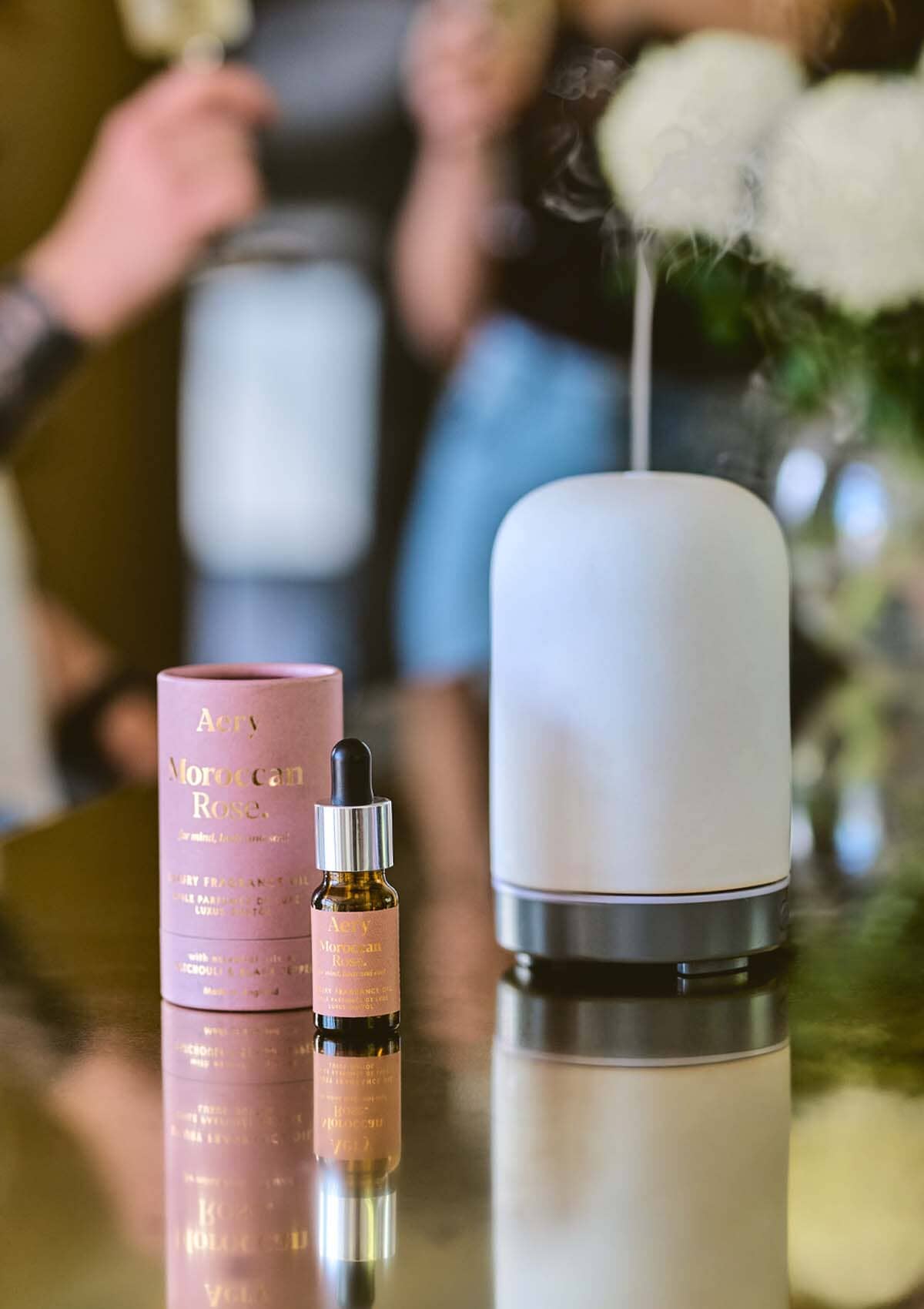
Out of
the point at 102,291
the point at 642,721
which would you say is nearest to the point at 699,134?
the point at 642,721

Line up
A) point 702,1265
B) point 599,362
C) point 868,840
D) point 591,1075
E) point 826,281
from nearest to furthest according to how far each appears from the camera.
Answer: point 702,1265 → point 591,1075 → point 826,281 → point 868,840 → point 599,362

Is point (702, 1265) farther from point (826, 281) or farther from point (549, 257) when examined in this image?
point (549, 257)

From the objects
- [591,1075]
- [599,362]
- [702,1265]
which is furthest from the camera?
[599,362]

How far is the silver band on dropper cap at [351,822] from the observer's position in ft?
1.76

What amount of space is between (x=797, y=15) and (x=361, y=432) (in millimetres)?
1847

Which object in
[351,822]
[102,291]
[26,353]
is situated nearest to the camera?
[351,822]

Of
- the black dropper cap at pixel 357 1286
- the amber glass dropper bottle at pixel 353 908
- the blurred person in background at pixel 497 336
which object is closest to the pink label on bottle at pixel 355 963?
the amber glass dropper bottle at pixel 353 908

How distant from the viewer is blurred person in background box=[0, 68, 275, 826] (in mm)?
2424

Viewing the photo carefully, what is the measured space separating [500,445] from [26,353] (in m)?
0.74

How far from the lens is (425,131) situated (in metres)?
2.52

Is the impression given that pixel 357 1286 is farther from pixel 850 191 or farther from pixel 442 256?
pixel 442 256

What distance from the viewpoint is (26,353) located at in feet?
7.84

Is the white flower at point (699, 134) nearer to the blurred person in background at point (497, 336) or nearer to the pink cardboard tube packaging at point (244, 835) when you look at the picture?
the pink cardboard tube packaging at point (244, 835)

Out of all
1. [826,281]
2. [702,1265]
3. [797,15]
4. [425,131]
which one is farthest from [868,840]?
[425,131]
